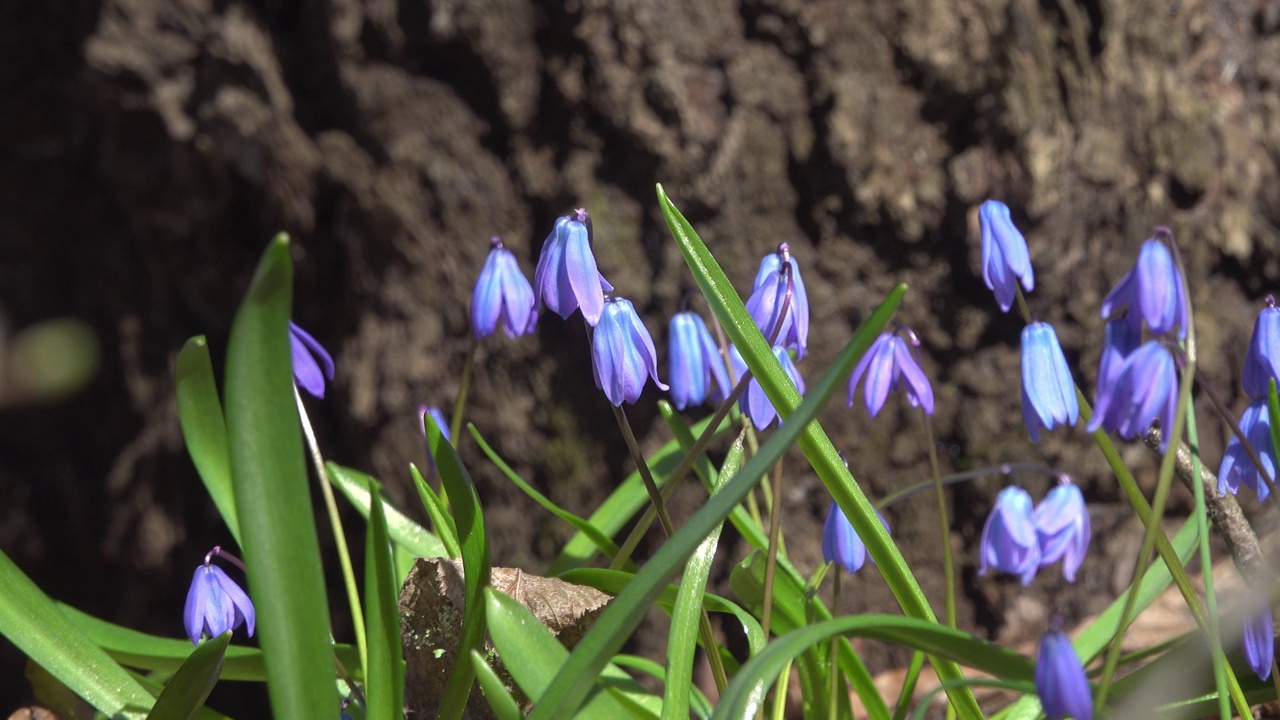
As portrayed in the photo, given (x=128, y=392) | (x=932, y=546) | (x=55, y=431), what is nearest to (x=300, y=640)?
(x=932, y=546)

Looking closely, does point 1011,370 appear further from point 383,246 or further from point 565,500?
point 383,246

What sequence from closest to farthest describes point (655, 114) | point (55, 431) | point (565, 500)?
point (655, 114) → point (565, 500) → point (55, 431)

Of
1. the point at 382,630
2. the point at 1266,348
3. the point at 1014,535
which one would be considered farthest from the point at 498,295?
the point at 1266,348

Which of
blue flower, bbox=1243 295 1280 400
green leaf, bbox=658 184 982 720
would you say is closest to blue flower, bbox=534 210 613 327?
green leaf, bbox=658 184 982 720

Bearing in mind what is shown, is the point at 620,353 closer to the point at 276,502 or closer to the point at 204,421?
the point at 276,502

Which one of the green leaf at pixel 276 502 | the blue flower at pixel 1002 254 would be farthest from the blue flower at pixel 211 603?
the blue flower at pixel 1002 254

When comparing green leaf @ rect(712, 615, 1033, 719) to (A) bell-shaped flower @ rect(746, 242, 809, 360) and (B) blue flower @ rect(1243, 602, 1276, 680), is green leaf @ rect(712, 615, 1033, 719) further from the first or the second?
(A) bell-shaped flower @ rect(746, 242, 809, 360)

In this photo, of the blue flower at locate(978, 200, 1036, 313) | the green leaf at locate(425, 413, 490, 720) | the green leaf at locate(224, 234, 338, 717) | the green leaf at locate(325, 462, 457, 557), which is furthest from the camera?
the green leaf at locate(325, 462, 457, 557)
